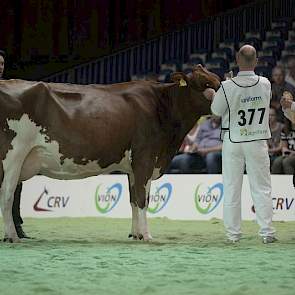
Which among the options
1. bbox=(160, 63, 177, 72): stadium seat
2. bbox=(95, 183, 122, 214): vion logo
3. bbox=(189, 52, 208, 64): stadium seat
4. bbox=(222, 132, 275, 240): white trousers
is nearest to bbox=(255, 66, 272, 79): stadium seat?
bbox=(189, 52, 208, 64): stadium seat

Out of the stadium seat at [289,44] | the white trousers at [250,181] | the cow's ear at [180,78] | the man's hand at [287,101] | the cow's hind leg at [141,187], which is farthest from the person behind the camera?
the stadium seat at [289,44]

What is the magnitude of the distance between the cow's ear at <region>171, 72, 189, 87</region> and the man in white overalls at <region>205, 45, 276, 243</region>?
0.98 metres

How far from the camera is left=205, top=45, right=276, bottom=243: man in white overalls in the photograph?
7215 mm

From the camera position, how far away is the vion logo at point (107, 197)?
11.9 metres

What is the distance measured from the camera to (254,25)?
753 inches

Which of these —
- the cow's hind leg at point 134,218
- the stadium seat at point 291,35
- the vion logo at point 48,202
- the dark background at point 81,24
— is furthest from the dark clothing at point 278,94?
the dark background at point 81,24

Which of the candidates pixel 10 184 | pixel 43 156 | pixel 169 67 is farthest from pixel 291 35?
pixel 10 184

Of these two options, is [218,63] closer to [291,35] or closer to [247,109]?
[291,35]

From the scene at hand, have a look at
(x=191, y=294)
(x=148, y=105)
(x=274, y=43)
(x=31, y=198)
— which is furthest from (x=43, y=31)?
(x=191, y=294)

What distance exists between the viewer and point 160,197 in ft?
38.6

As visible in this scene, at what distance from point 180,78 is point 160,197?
153 inches

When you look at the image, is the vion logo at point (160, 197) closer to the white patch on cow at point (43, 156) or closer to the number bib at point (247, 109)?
the white patch on cow at point (43, 156)

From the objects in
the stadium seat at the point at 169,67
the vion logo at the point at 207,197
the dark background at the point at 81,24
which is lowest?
the vion logo at the point at 207,197

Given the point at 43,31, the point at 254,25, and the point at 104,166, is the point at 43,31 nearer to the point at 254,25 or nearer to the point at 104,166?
the point at 254,25
